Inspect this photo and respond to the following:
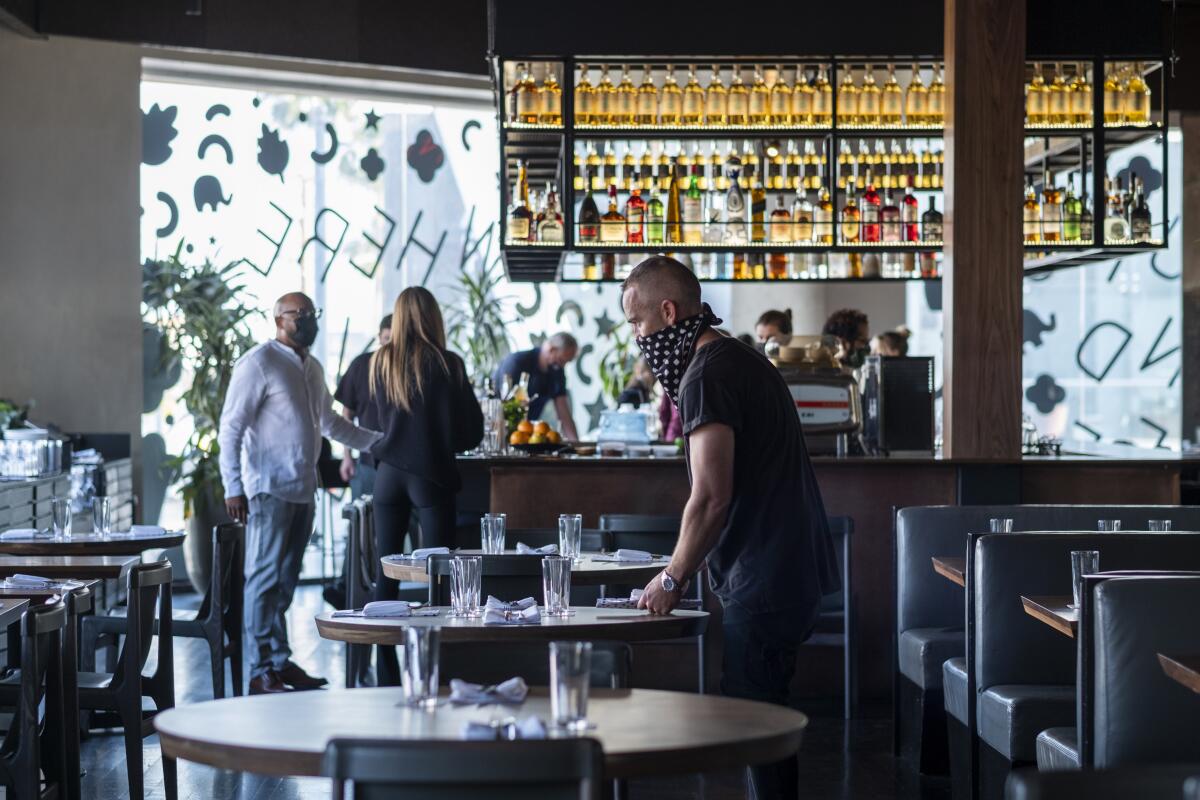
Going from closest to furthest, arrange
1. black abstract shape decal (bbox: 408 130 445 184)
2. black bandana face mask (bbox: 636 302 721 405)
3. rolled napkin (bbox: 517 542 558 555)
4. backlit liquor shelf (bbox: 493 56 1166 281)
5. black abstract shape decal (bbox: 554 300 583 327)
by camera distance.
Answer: black bandana face mask (bbox: 636 302 721 405) → rolled napkin (bbox: 517 542 558 555) → backlit liquor shelf (bbox: 493 56 1166 281) → black abstract shape decal (bbox: 408 130 445 184) → black abstract shape decal (bbox: 554 300 583 327)

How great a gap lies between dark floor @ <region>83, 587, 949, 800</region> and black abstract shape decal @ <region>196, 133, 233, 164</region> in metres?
5.43

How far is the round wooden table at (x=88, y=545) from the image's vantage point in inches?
223

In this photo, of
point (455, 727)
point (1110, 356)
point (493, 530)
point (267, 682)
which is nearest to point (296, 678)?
point (267, 682)

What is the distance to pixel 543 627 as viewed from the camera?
136 inches

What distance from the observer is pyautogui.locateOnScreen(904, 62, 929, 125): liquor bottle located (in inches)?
311

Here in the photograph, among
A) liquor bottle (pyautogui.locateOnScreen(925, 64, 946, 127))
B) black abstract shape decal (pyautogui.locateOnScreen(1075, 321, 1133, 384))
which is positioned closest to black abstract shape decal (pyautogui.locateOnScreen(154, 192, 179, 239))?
liquor bottle (pyautogui.locateOnScreen(925, 64, 946, 127))

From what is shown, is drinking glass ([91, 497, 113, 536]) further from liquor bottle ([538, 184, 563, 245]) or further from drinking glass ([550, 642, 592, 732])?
drinking glass ([550, 642, 592, 732])

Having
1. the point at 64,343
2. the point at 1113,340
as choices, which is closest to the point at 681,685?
the point at 64,343

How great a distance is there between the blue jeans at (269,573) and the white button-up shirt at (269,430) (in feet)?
0.21

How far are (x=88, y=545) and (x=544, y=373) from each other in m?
4.50

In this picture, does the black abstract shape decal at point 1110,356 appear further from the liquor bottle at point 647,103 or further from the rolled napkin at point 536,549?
the rolled napkin at point 536,549

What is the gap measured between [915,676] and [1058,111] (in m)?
3.78

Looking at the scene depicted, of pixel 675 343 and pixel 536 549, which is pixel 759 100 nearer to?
pixel 536 549

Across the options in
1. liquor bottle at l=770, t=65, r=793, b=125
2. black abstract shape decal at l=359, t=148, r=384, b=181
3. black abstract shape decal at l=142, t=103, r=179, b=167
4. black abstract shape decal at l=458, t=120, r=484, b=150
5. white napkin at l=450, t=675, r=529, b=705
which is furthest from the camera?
black abstract shape decal at l=458, t=120, r=484, b=150
